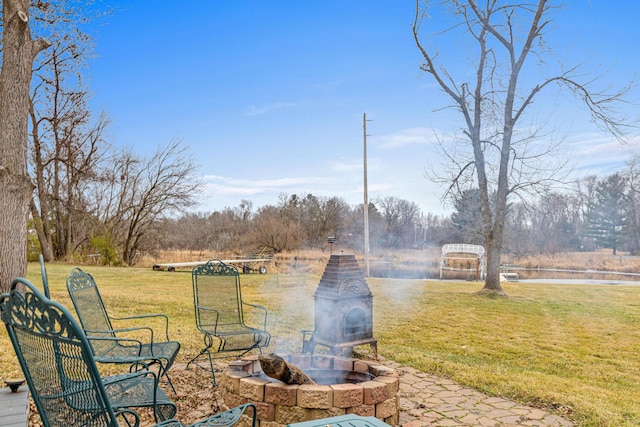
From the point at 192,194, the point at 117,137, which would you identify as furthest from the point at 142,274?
the point at 117,137

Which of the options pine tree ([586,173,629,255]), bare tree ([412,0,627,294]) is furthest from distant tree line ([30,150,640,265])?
pine tree ([586,173,629,255])

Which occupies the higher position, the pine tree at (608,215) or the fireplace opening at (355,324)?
the pine tree at (608,215)

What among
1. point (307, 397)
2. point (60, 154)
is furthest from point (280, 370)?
point (60, 154)

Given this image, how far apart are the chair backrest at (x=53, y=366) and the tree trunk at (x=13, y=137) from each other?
15.6 feet

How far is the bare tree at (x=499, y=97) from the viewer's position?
1058 centimetres

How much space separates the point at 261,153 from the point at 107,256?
9.06 m

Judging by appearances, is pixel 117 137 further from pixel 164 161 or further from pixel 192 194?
pixel 192 194

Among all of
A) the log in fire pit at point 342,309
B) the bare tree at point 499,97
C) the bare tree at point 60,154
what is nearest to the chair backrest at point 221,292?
the log in fire pit at point 342,309

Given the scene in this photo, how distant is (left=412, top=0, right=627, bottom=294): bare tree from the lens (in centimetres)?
1058

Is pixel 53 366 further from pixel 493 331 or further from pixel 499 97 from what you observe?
pixel 499 97

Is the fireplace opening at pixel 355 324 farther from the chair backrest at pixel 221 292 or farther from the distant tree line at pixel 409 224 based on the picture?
the distant tree line at pixel 409 224

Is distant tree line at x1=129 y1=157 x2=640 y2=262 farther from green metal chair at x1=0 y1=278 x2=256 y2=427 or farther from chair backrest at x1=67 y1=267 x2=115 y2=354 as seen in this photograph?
green metal chair at x1=0 y1=278 x2=256 y2=427

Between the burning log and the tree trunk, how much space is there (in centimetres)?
434

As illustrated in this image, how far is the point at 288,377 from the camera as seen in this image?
9.52 ft
